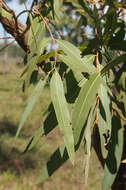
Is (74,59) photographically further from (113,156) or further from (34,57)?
(113,156)

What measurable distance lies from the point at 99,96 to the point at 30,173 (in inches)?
75.7

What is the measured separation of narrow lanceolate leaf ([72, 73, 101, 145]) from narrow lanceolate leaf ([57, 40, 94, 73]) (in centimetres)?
4

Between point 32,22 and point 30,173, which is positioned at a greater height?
point 32,22

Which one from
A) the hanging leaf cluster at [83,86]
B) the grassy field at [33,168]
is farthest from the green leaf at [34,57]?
the grassy field at [33,168]

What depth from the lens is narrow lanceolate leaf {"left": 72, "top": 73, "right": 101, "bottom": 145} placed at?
563 millimetres

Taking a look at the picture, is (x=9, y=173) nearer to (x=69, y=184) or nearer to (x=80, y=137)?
(x=69, y=184)

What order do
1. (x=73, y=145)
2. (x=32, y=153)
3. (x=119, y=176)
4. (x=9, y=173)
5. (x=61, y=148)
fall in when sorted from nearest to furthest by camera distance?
(x=73, y=145) < (x=61, y=148) < (x=119, y=176) < (x=9, y=173) < (x=32, y=153)

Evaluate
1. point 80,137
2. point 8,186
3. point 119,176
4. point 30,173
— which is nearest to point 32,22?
point 80,137

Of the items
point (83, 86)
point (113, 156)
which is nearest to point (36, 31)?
point (83, 86)

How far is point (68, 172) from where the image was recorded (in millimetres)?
2479

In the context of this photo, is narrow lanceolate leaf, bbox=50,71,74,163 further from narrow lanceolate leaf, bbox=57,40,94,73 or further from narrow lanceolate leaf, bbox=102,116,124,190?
narrow lanceolate leaf, bbox=102,116,124,190

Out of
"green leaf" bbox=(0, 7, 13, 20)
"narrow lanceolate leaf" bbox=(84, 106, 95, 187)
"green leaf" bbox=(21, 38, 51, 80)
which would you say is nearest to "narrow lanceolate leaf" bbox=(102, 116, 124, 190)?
"narrow lanceolate leaf" bbox=(84, 106, 95, 187)

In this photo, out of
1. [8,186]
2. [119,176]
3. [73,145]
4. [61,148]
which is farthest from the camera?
[8,186]

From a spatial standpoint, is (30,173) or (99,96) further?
(30,173)
